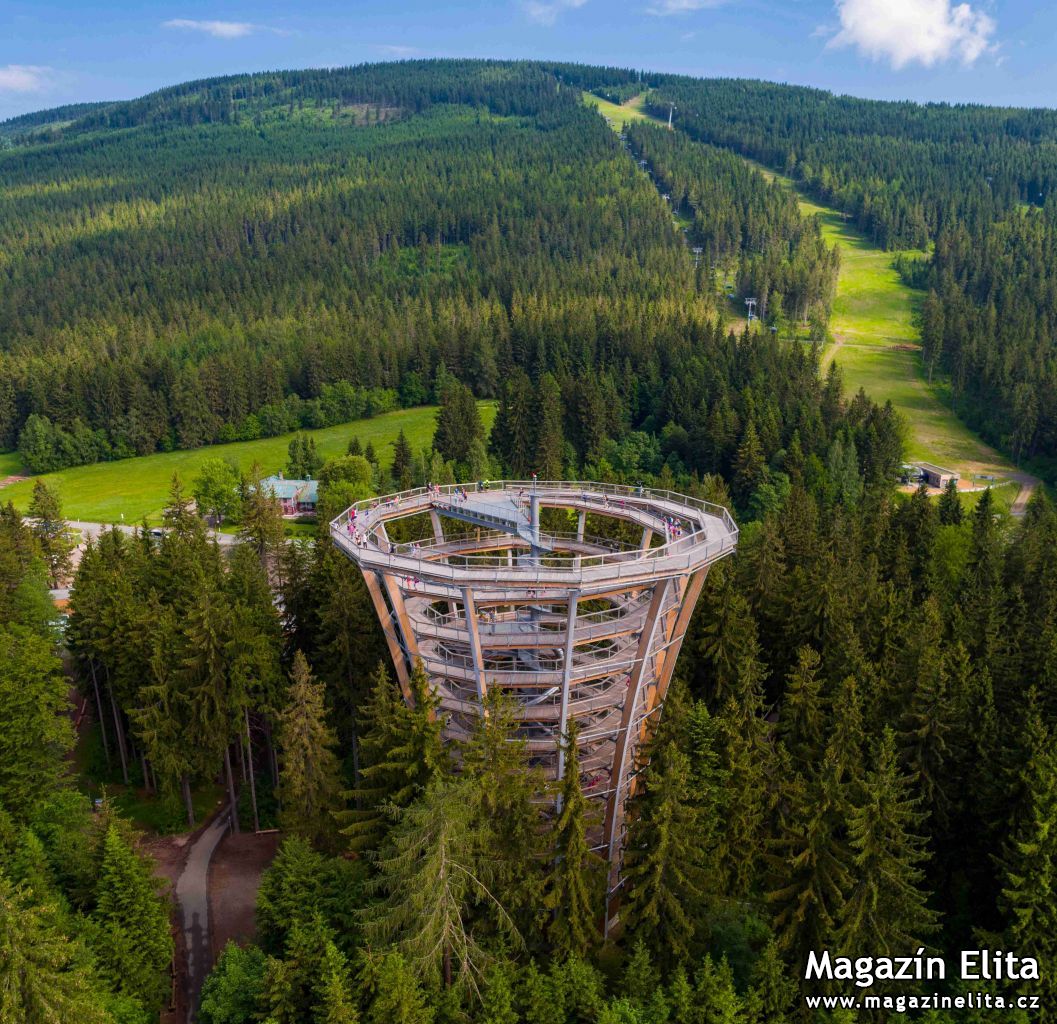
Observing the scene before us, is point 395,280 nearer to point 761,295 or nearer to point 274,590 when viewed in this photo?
point 761,295

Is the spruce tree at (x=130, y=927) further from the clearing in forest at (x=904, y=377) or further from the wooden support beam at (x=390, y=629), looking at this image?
the clearing in forest at (x=904, y=377)

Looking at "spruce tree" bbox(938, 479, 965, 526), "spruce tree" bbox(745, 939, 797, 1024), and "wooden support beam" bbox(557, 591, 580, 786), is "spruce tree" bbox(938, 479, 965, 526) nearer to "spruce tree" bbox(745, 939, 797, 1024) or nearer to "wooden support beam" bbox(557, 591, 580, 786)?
"wooden support beam" bbox(557, 591, 580, 786)

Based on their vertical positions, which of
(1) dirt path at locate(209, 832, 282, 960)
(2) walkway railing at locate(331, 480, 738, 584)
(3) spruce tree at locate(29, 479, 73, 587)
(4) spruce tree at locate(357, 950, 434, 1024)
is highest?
(2) walkway railing at locate(331, 480, 738, 584)

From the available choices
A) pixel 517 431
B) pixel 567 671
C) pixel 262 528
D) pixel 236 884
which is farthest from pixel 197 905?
pixel 517 431

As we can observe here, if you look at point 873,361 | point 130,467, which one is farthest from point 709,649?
point 873,361

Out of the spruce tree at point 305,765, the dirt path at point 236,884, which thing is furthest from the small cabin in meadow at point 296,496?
the spruce tree at point 305,765

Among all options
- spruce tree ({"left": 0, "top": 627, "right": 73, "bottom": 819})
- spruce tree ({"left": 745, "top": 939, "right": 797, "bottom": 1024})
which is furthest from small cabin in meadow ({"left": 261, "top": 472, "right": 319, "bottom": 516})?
spruce tree ({"left": 745, "top": 939, "right": 797, "bottom": 1024})

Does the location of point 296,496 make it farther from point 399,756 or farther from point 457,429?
point 399,756
